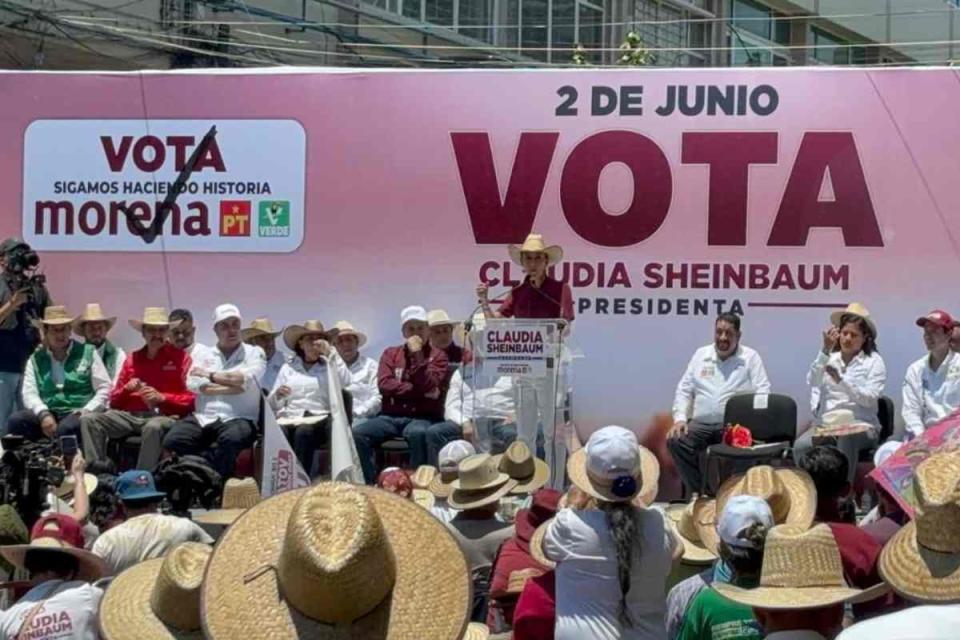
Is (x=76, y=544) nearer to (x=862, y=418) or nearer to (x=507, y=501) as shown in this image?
(x=507, y=501)

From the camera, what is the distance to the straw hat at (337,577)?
2.70 meters

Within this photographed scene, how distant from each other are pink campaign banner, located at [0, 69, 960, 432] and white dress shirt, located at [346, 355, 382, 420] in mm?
106

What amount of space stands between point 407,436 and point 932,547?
7.05 meters

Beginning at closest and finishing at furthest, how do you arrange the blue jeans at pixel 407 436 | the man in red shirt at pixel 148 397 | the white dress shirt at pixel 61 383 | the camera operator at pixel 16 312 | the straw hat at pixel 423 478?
the straw hat at pixel 423 478 < the blue jeans at pixel 407 436 < the man in red shirt at pixel 148 397 < the white dress shirt at pixel 61 383 < the camera operator at pixel 16 312

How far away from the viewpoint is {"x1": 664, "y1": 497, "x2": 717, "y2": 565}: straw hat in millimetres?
5500

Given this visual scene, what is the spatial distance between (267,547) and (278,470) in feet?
14.9

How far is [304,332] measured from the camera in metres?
10.4

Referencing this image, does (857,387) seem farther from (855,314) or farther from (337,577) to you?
(337,577)

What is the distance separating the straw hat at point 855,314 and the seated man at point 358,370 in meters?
2.98

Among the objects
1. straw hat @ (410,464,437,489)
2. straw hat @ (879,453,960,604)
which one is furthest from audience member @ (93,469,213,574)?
straw hat @ (879,453,960,604)

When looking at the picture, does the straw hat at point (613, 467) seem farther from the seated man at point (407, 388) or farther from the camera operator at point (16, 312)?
the camera operator at point (16, 312)

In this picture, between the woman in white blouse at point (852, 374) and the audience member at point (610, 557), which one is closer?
the audience member at point (610, 557)

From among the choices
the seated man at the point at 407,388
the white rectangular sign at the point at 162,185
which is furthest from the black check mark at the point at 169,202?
the seated man at the point at 407,388

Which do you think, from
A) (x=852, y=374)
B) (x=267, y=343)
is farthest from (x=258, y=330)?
(x=852, y=374)
